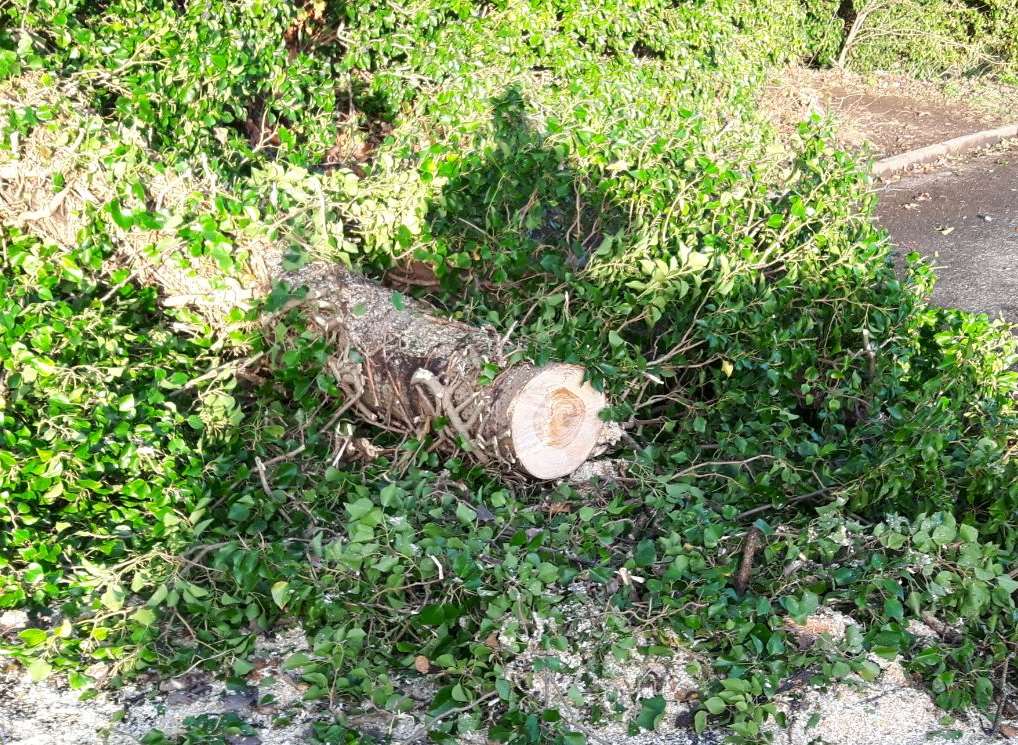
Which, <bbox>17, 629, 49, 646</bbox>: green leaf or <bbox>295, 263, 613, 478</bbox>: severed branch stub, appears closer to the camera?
<bbox>17, 629, 49, 646</bbox>: green leaf

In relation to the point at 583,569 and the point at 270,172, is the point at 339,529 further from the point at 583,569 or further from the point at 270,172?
the point at 270,172

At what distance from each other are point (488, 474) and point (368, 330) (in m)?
0.75

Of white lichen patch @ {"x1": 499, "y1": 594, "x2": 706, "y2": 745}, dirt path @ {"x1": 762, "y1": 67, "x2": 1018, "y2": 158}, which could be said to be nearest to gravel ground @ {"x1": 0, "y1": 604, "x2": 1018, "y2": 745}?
white lichen patch @ {"x1": 499, "y1": 594, "x2": 706, "y2": 745}

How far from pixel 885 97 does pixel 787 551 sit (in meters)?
9.39

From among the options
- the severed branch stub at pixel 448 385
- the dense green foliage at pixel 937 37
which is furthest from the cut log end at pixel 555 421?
→ the dense green foliage at pixel 937 37

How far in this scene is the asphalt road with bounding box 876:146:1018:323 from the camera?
615cm

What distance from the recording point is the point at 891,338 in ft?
13.4

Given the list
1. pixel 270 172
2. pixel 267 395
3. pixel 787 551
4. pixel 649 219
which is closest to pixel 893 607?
pixel 787 551

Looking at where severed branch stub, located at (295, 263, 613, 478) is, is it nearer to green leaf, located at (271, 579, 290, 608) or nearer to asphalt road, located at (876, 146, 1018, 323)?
green leaf, located at (271, 579, 290, 608)

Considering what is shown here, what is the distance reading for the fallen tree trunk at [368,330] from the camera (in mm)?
3658

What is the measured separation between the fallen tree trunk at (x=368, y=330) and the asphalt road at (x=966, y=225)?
273cm

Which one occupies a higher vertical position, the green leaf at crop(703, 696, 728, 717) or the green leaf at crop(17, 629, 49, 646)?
the green leaf at crop(17, 629, 49, 646)

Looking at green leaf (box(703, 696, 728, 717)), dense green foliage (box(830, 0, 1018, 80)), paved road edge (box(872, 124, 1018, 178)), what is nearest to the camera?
green leaf (box(703, 696, 728, 717))

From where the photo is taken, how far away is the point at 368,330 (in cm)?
397
